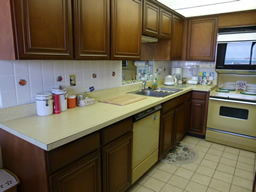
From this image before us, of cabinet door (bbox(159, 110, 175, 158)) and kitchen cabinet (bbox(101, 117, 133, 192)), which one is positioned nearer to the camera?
kitchen cabinet (bbox(101, 117, 133, 192))

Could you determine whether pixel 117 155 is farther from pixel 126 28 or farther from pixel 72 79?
pixel 126 28

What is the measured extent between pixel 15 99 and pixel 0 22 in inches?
22.5

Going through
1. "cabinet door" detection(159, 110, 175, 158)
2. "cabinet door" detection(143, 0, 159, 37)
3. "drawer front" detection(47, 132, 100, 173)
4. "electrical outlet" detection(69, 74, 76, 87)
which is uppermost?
"cabinet door" detection(143, 0, 159, 37)

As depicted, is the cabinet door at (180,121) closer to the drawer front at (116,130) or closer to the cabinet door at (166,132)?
the cabinet door at (166,132)

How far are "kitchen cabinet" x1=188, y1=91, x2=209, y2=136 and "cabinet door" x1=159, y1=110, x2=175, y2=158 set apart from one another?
2.55ft

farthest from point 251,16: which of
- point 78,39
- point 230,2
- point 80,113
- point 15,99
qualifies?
point 15,99

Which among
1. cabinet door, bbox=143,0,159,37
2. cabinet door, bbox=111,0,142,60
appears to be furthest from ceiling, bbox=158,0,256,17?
cabinet door, bbox=111,0,142,60

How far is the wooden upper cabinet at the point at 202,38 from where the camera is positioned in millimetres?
3252

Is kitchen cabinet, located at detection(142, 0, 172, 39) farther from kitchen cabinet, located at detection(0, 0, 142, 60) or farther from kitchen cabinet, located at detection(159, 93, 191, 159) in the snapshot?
kitchen cabinet, located at detection(159, 93, 191, 159)

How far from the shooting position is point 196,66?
3715mm

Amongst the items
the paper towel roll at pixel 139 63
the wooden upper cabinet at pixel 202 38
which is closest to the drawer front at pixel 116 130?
the paper towel roll at pixel 139 63

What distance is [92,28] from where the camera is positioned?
1.61 meters

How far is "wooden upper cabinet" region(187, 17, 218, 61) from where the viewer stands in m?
3.25

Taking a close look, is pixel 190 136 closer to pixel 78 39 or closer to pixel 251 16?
pixel 251 16
